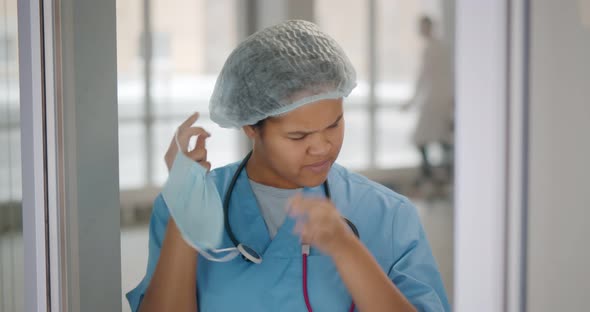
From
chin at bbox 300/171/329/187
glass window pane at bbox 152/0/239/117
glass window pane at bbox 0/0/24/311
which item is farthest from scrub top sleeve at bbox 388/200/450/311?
glass window pane at bbox 152/0/239/117

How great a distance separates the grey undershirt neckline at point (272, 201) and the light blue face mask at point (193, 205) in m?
0.08

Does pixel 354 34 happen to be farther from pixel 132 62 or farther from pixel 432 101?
pixel 132 62

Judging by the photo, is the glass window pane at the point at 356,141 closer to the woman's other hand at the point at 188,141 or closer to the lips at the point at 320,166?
the lips at the point at 320,166

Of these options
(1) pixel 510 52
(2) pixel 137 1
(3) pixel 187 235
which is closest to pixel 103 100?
(3) pixel 187 235

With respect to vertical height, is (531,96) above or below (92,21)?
below

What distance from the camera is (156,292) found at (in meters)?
1.03

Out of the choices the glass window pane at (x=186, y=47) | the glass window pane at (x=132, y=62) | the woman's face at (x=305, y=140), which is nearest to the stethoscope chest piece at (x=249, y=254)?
the woman's face at (x=305, y=140)

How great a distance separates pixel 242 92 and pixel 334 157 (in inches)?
6.5

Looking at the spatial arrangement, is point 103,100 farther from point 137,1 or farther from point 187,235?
point 137,1

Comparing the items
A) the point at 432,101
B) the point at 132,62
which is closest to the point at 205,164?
the point at 432,101

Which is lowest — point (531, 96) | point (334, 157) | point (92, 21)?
point (334, 157)

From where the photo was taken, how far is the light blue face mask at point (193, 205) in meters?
0.97

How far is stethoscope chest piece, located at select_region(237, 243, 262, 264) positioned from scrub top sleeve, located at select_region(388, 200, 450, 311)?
194mm

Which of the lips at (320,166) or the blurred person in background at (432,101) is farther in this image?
the lips at (320,166)
